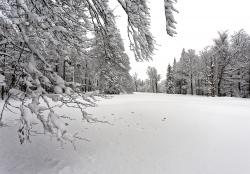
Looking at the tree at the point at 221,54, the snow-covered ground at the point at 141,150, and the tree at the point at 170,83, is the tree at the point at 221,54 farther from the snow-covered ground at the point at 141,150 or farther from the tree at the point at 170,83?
the snow-covered ground at the point at 141,150

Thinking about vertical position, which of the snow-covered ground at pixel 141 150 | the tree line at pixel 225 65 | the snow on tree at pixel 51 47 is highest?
the tree line at pixel 225 65

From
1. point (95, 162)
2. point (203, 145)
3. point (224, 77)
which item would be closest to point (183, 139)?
point (203, 145)

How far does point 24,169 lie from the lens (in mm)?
5191

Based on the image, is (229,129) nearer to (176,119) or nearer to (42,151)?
(176,119)

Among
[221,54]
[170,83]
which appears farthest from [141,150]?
[170,83]

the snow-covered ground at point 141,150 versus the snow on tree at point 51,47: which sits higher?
the snow on tree at point 51,47

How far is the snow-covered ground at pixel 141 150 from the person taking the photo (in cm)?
524

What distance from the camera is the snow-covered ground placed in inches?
206

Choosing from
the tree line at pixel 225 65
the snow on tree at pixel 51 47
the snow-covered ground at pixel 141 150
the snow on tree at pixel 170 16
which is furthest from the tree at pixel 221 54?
the snow on tree at pixel 170 16

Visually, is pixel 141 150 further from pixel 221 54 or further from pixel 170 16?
pixel 221 54

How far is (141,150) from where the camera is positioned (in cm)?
604

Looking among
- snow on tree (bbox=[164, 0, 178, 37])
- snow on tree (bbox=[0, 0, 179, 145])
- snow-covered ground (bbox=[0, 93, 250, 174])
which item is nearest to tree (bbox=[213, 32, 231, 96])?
snow-covered ground (bbox=[0, 93, 250, 174])

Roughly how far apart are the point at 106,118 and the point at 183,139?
10.2 feet

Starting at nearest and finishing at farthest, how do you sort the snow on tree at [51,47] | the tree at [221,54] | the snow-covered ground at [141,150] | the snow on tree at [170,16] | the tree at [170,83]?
the snow on tree at [51,47] < the snow on tree at [170,16] < the snow-covered ground at [141,150] < the tree at [221,54] < the tree at [170,83]
